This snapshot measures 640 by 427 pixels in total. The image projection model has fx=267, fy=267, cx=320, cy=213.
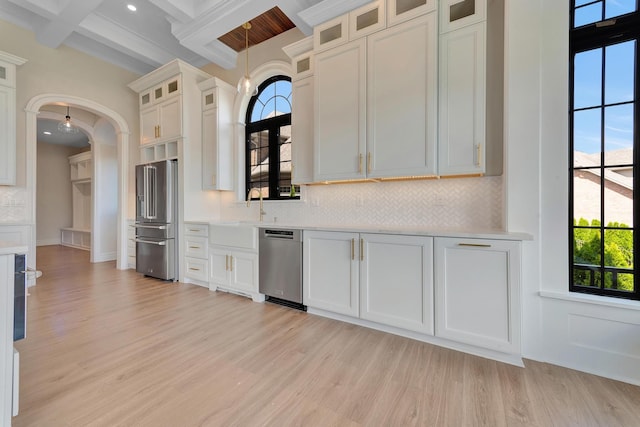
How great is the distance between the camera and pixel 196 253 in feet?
12.1

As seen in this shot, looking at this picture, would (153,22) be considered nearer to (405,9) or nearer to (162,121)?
(162,121)

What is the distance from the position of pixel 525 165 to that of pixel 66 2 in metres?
5.13

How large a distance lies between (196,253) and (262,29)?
3271 millimetres

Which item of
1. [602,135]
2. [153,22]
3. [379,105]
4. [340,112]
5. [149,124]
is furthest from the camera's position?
[149,124]

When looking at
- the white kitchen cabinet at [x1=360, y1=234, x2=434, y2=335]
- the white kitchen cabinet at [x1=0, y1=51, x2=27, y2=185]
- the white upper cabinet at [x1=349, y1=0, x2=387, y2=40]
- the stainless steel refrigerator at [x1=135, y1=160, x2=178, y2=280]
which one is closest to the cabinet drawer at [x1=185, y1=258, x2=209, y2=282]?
the stainless steel refrigerator at [x1=135, y1=160, x2=178, y2=280]

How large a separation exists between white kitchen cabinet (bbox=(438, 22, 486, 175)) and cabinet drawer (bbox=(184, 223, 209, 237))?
294cm

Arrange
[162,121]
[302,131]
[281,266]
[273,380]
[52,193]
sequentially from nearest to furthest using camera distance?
[273,380] < [281,266] < [302,131] < [162,121] < [52,193]

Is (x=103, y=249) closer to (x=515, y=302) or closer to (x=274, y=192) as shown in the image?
(x=274, y=192)

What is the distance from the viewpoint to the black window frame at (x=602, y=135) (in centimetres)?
174

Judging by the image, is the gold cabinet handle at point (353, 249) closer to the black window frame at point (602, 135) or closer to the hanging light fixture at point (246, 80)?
the black window frame at point (602, 135)

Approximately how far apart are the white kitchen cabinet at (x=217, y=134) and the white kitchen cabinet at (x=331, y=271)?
2118 millimetres

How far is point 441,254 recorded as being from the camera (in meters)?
2.01

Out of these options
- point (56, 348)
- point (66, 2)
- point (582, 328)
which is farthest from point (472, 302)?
point (66, 2)

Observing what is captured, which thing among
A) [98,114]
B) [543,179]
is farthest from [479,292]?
[98,114]
